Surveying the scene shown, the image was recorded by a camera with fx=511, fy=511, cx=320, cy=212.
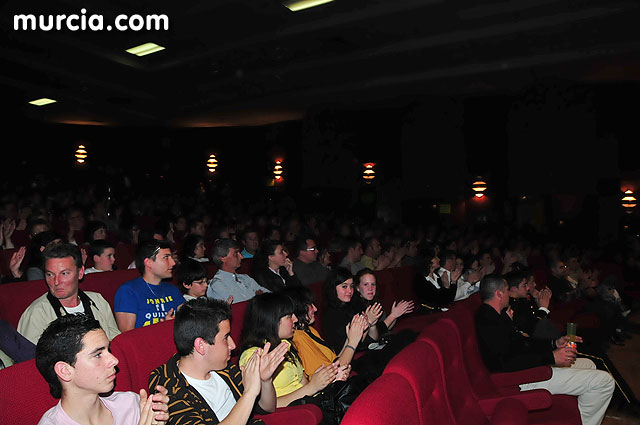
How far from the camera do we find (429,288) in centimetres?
557

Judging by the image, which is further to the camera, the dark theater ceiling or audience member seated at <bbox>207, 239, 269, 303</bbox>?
the dark theater ceiling

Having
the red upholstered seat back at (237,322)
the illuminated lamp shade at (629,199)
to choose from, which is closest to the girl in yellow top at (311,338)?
the red upholstered seat back at (237,322)

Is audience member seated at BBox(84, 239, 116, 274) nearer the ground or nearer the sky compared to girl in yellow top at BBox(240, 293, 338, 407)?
nearer the sky

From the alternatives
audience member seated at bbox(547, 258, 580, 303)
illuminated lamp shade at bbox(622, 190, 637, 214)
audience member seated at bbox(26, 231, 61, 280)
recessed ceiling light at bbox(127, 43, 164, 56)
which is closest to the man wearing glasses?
audience member seated at bbox(26, 231, 61, 280)

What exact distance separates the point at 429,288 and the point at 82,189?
1169 centimetres

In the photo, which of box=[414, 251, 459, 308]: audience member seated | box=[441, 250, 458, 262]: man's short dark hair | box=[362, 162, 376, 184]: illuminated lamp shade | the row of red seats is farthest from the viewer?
box=[362, 162, 376, 184]: illuminated lamp shade

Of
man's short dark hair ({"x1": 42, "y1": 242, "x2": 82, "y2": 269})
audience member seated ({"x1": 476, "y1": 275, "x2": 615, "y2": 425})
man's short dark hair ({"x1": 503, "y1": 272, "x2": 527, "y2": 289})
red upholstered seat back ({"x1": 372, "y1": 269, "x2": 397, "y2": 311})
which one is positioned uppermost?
man's short dark hair ({"x1": 42, "y1": 242, "x2": 82, "y2": 269})

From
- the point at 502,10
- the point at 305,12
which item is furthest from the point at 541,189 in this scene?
the point at 305,12

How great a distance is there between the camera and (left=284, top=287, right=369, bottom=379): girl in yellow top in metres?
2.94

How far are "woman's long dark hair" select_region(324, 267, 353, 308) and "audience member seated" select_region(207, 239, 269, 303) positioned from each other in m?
0.67

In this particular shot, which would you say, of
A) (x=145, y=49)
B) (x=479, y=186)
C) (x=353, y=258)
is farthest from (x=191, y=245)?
(x=479, y=186)

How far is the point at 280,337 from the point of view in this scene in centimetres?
264

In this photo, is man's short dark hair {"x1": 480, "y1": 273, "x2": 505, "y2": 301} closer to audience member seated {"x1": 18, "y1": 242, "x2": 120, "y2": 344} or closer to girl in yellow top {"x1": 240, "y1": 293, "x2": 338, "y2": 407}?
girl in yellow top {"x1": 240, "y1": 293, "x2": 338, "y2": 407}

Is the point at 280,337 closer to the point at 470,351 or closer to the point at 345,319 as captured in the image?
the point at 345,319
